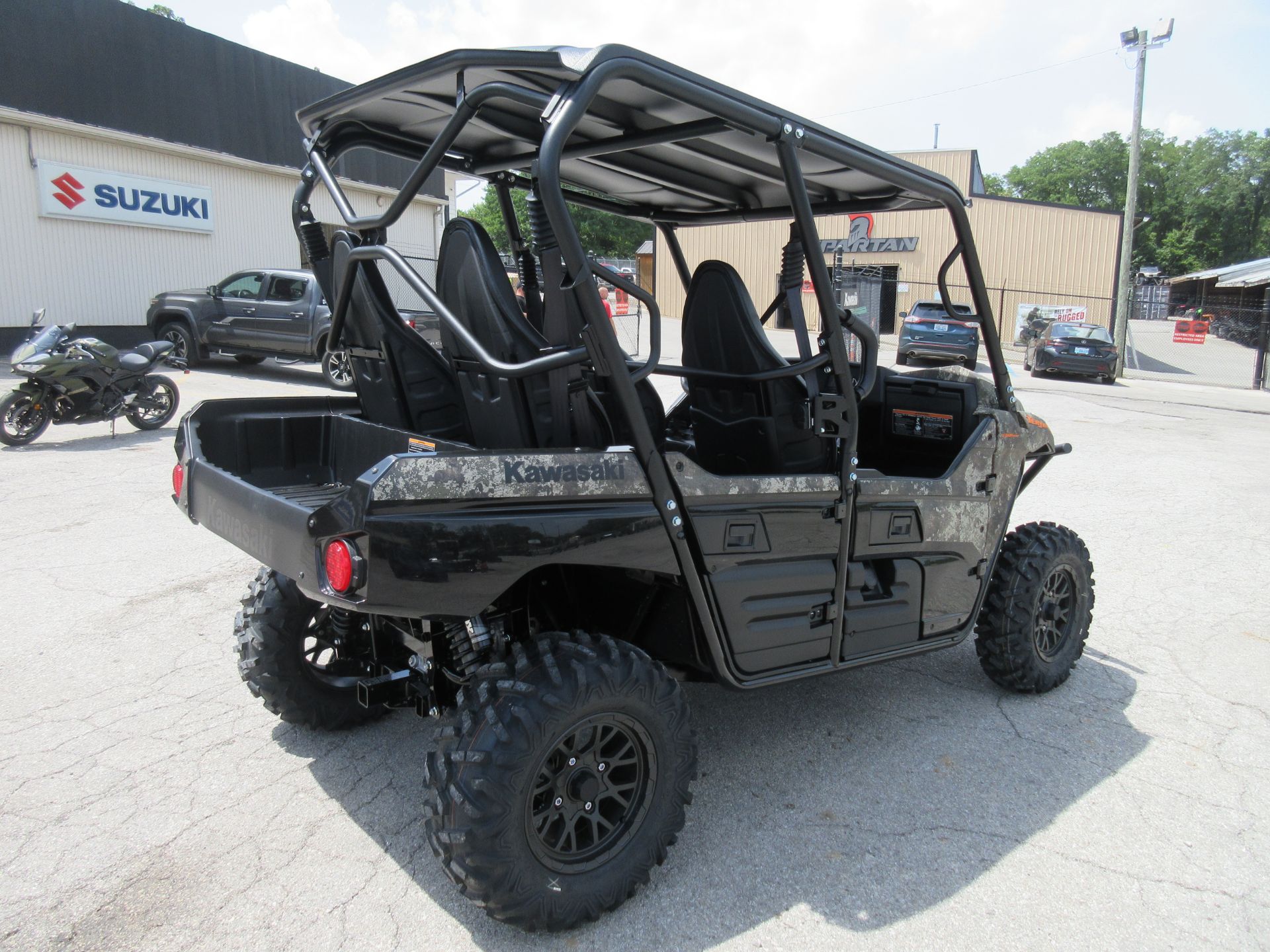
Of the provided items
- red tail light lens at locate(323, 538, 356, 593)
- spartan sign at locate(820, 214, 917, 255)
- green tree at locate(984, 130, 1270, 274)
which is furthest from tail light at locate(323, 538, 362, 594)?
green tree at locate(984, 130, 1270, 274)

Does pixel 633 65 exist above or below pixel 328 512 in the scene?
above

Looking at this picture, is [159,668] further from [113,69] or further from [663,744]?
[113,69]

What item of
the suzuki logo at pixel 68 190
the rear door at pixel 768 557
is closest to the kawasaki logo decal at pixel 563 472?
the rear door at pixel 768 557

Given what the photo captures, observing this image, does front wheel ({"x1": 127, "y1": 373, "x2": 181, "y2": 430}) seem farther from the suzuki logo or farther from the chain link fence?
the chain link fence

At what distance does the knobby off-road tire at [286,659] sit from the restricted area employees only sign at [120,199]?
48.9 feet

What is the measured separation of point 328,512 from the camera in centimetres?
221

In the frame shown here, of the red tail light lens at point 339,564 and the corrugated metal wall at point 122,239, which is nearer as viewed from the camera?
the red tail light lens at point 339,564

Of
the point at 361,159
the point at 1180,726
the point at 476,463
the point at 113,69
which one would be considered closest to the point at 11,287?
the point at 113,69

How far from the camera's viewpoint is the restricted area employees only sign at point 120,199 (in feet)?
49.1

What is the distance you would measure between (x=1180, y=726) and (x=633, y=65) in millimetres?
3389

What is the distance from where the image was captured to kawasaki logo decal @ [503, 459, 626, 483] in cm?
235

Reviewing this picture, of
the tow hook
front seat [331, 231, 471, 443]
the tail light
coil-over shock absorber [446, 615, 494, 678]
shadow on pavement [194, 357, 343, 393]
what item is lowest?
the tow hook

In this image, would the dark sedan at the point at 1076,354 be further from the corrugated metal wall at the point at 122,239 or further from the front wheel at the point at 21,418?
the front wheel at the point at 21,418

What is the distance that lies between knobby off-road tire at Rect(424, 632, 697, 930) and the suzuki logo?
16256mm
